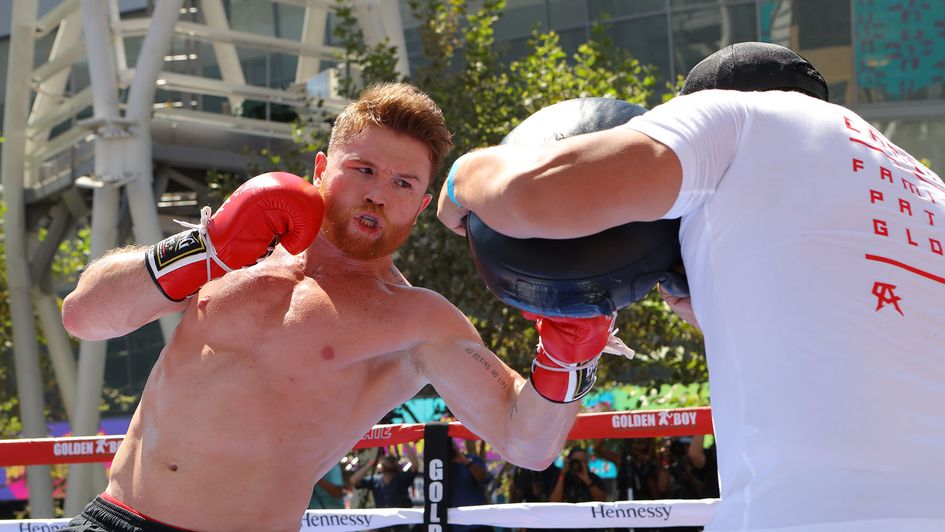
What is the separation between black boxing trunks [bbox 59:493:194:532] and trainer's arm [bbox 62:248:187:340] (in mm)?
400

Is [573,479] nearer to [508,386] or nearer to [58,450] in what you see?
[58,450]

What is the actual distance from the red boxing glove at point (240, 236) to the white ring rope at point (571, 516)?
4.76 ft

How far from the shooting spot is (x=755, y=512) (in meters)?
1.42

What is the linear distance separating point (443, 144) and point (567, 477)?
3800 millimetres

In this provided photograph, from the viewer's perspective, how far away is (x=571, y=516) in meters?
3.68

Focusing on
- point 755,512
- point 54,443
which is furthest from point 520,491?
point 755,512

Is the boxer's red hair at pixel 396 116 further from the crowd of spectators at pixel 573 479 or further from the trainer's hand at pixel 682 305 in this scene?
the crowd of spectators at pixel 573 479

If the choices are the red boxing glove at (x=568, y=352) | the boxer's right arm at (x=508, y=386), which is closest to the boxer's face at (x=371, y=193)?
the boxer's right arm at (x=508, y=386)

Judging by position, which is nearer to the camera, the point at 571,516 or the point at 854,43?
the point at 571,516

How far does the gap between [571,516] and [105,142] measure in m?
7.33

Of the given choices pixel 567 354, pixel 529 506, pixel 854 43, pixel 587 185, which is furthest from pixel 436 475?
pixel 854 43

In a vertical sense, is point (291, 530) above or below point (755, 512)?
below

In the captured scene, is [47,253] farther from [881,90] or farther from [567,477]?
[881,90]

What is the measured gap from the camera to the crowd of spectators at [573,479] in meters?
6.22
